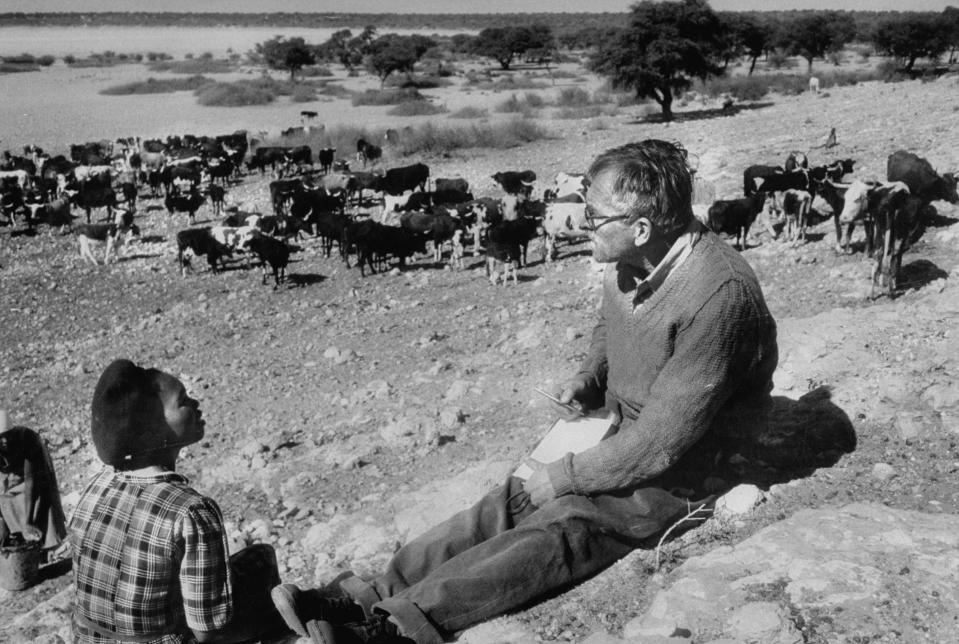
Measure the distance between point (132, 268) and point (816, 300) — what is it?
37.5ft

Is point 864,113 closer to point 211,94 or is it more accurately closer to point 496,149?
point 496,149

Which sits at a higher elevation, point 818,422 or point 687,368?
point 687,368

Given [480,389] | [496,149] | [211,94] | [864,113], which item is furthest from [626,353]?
[211,94]

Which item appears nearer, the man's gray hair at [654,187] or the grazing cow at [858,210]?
the man's gray hair at [654,187]

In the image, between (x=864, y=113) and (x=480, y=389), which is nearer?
(x=480, y=389)

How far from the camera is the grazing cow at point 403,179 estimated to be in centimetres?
1833

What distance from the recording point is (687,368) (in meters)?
3.03

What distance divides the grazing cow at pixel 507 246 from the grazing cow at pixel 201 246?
15.4 feet

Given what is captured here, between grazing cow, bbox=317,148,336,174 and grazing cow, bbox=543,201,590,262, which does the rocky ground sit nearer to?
grazing cow, bbox=543,201,590,262

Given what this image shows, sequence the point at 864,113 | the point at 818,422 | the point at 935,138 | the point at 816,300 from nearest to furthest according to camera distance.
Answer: the point at 818,422
the point at 816,300
the point at 935,138
the point at 864,113

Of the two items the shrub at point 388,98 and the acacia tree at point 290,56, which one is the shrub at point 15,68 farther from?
the shrub at point 388,98

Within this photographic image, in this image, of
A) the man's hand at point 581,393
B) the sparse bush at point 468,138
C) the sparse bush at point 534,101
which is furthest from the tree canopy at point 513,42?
the man's hand at point 581,393

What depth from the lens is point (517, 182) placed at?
16578mm

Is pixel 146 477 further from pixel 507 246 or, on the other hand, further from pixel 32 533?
pixel 507 246
